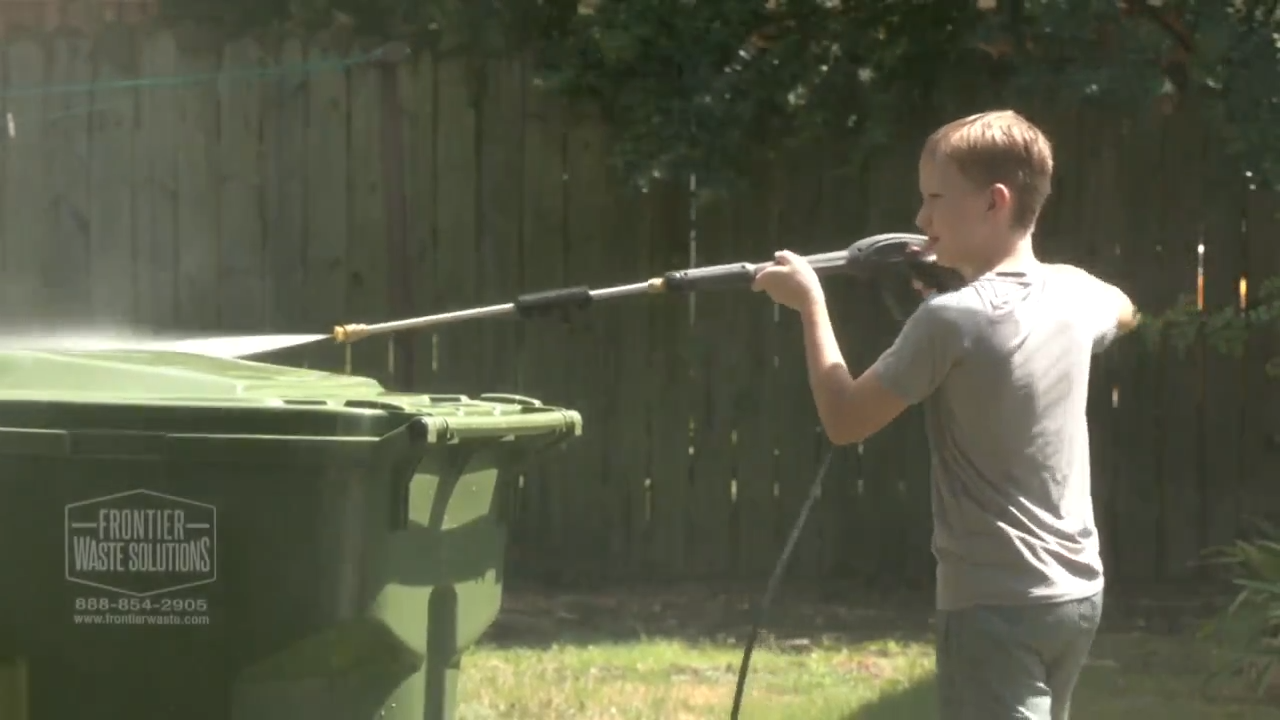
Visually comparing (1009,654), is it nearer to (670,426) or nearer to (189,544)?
(189,544)

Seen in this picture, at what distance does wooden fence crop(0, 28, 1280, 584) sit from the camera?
6941 mm

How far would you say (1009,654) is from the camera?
2.66 metres

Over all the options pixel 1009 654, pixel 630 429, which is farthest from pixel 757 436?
pixel 1009 654

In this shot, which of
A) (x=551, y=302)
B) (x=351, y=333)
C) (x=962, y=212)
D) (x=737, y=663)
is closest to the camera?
(x=962, y=212)

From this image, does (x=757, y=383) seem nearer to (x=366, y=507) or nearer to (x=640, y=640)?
(x=640, y=640)

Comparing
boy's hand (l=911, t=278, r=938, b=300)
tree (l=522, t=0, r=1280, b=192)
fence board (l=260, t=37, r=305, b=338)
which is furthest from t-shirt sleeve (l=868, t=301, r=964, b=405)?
fence board (l=260, t=37, r=305, b=338)

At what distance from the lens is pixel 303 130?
7.00m

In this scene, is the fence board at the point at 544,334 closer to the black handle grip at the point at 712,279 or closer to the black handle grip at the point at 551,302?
the black handle grip at the point at 551,302

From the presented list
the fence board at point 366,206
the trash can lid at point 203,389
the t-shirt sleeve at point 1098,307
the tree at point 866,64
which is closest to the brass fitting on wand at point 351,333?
the trash can lid at point 203,389

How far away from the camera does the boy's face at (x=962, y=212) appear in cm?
276

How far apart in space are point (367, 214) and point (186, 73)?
37.0 inches

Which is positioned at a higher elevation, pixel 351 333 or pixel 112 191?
pixel 112 191

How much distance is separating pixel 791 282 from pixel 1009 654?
2.38 feet

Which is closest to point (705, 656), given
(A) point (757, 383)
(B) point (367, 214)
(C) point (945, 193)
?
(A) point (757, 383)
